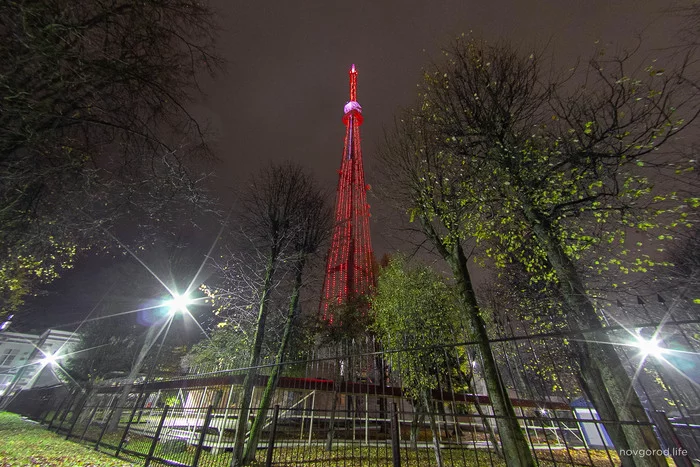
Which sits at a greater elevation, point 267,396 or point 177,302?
point 177,302

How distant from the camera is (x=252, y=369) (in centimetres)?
757

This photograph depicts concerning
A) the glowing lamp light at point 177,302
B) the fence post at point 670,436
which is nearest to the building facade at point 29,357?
the glowing lamp light at point 177,302

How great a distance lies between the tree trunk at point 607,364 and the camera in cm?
462

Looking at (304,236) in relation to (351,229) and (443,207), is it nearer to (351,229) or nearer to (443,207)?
(443,207)

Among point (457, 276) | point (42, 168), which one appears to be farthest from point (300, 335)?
point (42, 168)

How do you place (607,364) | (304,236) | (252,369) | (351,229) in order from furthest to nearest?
(351,229) → (304,236) → (252,369) → (607,364)

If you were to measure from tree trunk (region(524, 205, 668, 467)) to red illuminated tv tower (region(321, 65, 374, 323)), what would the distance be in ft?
26.0

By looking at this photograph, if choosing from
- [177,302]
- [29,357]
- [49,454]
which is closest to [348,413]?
[49,454]

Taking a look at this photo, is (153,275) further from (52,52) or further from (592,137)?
(592,137)

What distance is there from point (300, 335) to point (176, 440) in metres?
10.3

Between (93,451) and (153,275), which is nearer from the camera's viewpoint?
(93,451)

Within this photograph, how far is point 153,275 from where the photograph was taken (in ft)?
62.1

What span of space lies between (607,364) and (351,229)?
24029 mm

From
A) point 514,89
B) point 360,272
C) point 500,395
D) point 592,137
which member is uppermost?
point 360,272
